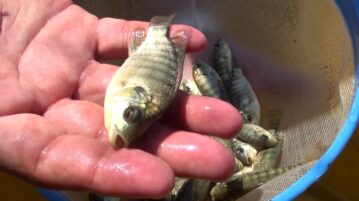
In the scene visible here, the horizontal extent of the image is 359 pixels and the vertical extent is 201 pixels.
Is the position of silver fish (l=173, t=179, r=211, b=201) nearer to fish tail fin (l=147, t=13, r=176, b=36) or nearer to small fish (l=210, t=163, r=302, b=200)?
small fish (l=210, t=163, r=302, b=200)

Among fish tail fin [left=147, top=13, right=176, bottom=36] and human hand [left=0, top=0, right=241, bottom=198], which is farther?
fish tail fin [left=147, top=13, right=176, bottom=36]

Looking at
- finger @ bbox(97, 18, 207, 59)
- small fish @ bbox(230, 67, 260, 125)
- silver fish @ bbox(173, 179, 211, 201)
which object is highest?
finger @ bbox(97, 18, 207, 59)

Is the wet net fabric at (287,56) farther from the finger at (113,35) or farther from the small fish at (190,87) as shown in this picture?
the finger at (113,35)

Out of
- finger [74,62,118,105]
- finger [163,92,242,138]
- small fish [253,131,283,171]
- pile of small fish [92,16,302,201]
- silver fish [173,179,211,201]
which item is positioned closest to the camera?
pile of small fish [92,16,302,201]

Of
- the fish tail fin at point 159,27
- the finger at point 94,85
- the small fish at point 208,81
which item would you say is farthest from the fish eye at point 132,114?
the small fish at point 208,81

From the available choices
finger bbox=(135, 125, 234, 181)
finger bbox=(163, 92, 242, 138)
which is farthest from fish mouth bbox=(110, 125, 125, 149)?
finger bbox=(163, 92, 242, 138)

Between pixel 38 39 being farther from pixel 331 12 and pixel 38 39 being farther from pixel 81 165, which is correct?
pixel 331 12
